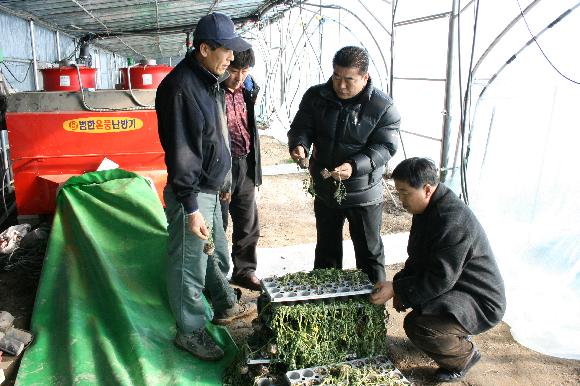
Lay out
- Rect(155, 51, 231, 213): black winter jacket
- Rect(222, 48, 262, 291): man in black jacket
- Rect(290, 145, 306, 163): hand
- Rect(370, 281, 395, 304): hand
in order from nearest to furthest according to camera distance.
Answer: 1. Rect(155, 51, 231, 213): black winter jacket
2. Rect(370, 281, 395, 304): hand
3. Rect(290, 145, 306, 163): hand
4. Rect(222, 48, 262, 291): man in black jacket

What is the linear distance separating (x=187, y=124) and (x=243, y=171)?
1.36 m

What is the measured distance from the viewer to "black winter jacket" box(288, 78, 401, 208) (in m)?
3.06

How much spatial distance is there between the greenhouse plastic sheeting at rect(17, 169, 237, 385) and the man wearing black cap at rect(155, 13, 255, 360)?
18 centimetres

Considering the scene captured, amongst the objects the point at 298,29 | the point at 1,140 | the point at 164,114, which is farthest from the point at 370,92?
the point at 298,29

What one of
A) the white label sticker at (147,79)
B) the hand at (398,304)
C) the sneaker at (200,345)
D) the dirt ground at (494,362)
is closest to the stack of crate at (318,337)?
the hand at (398,304)

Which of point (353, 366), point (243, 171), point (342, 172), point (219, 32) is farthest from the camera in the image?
point (243, 171)

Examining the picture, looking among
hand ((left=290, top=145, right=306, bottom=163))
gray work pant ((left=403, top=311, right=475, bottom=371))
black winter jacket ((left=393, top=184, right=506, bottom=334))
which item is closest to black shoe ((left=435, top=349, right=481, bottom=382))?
gray work pant ((left=403, top=311, right=475, bottom=371))

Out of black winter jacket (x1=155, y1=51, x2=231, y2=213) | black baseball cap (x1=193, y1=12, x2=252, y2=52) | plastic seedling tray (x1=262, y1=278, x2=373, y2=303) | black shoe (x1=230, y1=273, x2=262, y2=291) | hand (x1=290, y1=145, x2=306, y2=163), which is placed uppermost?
black baseball cap (x1=193, y1=12, x2=252, y2=52)

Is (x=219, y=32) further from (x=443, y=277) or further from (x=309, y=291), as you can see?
(x=443, y=277)

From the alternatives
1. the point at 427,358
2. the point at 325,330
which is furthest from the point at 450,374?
the point at 325,330

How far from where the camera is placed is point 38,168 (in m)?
4.48

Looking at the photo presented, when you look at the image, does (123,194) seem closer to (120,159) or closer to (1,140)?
(120,159)

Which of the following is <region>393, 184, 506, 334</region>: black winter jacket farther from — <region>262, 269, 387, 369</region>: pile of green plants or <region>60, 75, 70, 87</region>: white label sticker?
<region>60, 75, 70, 87</region>: white label sticker

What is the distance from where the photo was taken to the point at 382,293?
2637 millimetres
